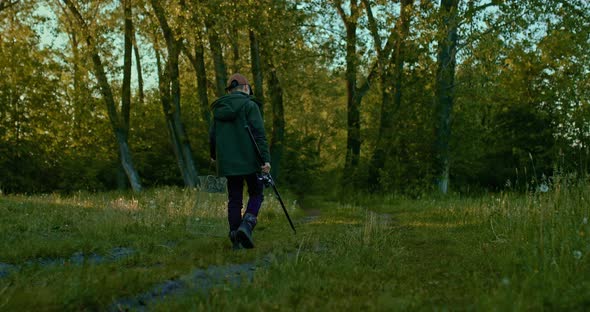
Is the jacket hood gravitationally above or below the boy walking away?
above

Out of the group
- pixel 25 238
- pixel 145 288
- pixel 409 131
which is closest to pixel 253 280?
pixel 145 288

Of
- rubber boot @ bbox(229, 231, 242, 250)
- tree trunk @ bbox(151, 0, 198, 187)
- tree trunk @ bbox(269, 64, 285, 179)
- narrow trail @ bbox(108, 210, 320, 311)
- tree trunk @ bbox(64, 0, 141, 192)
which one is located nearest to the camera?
narrow trail @ bbox(108, 210, 320, 311)

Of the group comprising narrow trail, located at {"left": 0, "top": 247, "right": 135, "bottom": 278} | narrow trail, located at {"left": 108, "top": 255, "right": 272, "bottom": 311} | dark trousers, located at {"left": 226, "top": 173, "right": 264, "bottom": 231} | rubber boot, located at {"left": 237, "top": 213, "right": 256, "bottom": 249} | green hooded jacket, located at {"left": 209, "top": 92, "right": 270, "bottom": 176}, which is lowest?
narrow trail, located at {"left": 0, "top": 247, "right": 135, "bottom": 278}

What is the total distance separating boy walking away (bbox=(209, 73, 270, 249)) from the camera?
7.71m

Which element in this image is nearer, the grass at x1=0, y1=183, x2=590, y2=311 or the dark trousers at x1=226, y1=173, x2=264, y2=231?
the grass at x1=0, y1=183, x2=590, y2=311

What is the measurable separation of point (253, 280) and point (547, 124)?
22027mm

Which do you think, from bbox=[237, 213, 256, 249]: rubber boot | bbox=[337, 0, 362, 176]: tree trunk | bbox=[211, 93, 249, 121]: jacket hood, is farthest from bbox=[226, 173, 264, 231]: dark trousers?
bbox=[337, 0, 362, 176]: tree trunk

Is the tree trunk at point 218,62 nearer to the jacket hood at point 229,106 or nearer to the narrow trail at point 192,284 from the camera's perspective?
the jacket hood at point 229,106

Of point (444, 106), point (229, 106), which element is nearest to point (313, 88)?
point (444, 106)

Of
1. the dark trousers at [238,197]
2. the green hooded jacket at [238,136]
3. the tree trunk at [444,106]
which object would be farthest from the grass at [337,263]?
the tree trunk at [444,106]

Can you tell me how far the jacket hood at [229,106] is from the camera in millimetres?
7781

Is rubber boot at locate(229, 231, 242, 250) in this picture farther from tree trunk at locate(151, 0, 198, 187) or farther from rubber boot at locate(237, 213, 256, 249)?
tree trunk at locate(151, 0, 198, 187)

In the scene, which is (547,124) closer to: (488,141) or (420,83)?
(488,141)

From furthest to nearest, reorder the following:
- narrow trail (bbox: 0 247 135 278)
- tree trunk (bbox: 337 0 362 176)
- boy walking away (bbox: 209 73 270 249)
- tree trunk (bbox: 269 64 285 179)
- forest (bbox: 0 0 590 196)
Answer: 1. tree trunk (bbox: 269 64 285 179)
2. tree trunk (bbox: 337 0 362 176)
3. forest (bbox: 0 0 590 196)
4. boy walking away (bbox: 209 73 270 249)
5. narrow trail (bbox: 0 247 135 278)
